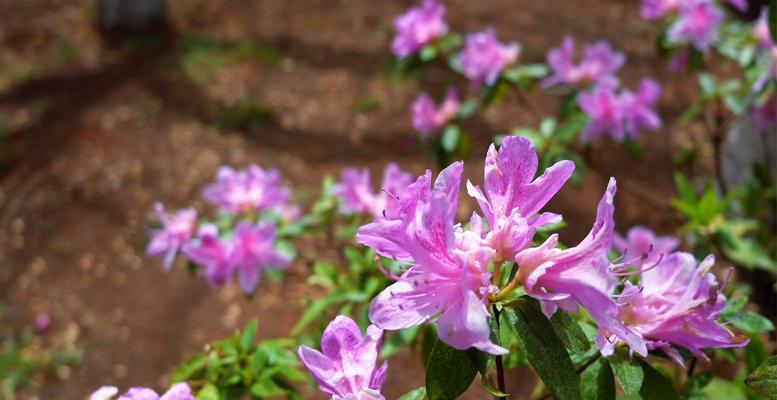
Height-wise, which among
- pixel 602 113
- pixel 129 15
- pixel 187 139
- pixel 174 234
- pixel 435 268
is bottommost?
pixel 187 139

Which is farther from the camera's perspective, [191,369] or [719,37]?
[719,37]

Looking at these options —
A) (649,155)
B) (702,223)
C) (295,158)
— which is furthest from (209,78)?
(702,223)

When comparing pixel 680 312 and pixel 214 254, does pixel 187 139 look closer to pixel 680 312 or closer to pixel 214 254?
pixel 214 254

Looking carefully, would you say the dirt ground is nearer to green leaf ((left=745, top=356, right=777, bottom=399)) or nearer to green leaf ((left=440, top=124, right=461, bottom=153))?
green leaf ((left=440, top=124, right=461, bottom=153))

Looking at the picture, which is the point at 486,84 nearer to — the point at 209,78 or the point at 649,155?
the point at 649,155

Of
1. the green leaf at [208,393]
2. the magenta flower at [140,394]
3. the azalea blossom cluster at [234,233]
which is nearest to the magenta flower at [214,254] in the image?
the azalea blossom cluster at [234,233]

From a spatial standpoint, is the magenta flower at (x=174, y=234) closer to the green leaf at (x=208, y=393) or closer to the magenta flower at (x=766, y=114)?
the green leaf at (x=208, y=393)

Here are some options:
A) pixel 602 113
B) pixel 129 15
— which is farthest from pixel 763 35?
pixel 129 15
